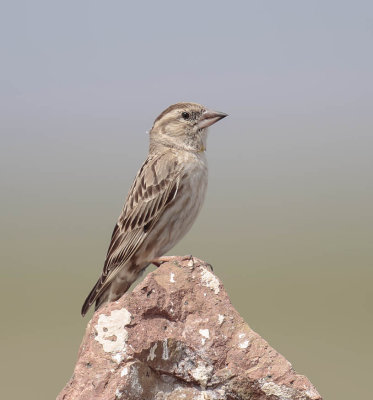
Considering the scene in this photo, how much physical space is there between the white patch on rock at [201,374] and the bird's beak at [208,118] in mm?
3207

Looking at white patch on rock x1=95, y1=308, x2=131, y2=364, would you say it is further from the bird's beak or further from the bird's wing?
the bird's beak

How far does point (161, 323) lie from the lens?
5.01 metres

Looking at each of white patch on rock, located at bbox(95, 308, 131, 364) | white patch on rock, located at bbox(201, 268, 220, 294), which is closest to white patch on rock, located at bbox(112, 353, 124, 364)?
white patch on rock, located at bbox(95, 308, 131, 364)

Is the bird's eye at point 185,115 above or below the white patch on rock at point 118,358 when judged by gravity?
above

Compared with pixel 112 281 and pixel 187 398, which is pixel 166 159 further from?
pixel 187 398

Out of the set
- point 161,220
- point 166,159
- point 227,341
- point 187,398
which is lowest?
point 187,398

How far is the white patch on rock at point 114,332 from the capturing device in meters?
4.73

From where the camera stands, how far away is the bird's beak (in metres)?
7.45

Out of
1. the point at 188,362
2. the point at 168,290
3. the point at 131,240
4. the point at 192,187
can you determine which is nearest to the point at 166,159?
the point at 192,187

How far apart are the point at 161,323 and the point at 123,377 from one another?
0.55m

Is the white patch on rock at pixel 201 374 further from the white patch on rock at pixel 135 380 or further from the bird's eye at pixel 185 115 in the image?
the bird's eye at pixel 185 115

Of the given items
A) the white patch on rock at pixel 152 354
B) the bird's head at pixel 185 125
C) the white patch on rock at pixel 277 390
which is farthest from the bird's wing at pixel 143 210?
the white patch on rock at pixel 277 390

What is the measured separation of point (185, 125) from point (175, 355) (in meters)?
A: 3.22

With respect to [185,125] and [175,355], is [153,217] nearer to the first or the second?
[185,125]
